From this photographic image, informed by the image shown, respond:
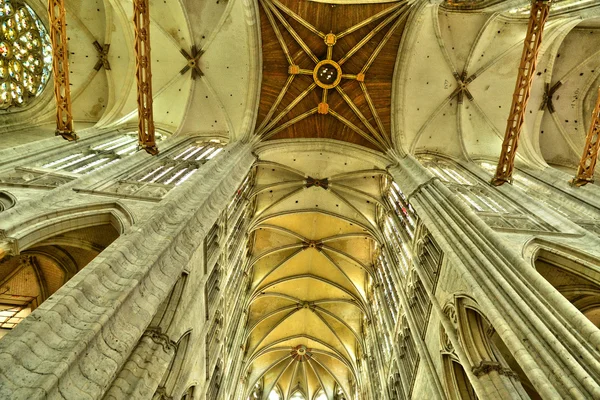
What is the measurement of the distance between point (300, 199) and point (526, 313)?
1404cm

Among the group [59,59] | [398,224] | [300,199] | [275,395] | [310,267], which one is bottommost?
[59,59]

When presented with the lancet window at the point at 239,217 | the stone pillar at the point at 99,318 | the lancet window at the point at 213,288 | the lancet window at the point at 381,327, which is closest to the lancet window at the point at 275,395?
the lancet window at the point at 381,327

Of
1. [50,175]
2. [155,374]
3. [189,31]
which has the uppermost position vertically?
[189,31]

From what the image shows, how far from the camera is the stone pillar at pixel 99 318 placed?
12.9 feet

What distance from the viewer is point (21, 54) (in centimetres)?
1461

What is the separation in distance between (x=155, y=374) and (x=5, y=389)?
3071 mm

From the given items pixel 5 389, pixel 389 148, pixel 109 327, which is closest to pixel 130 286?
pixel 109 327

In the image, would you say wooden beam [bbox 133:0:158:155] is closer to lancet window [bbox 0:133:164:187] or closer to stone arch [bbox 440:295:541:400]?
lancet window [bbox 0:133:164:187]

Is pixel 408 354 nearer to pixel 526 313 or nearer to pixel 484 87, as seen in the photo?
pixel 526 313

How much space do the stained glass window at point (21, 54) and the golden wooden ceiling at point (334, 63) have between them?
969 centimetres

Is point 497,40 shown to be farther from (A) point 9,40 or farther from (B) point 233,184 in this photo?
(A) point 9,40

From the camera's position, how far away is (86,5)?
15.7 meters

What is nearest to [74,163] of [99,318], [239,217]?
[239,217]

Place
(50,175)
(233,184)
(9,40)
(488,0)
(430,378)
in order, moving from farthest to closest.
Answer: (9,40) → (488,0) → (233,184) → (50,175) → (430,378)
